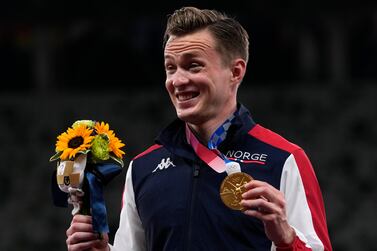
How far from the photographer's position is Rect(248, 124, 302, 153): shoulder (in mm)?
2994

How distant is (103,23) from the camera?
28.9ft

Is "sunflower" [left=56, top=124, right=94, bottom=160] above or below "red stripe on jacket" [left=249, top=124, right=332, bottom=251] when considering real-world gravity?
above

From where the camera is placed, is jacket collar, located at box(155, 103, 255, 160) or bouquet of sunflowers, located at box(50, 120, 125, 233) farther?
jacket collar, located at box(155, 103, 255, 160)

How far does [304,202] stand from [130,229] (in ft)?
1.96

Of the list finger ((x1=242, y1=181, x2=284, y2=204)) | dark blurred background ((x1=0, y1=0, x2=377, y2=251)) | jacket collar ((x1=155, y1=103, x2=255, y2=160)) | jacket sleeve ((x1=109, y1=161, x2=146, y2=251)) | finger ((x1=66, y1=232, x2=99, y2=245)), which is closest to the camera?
finger ((x1=242, y1=181, x2=284, y2=204))

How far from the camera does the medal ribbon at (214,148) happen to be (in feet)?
9.75

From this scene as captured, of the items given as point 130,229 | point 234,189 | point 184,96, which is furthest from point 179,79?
point 130,229

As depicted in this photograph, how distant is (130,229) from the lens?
10.3ft

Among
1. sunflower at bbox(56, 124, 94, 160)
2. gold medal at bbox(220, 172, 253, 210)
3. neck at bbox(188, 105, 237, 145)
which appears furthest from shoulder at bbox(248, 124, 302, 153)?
sunflower at bbox(56, 124, 94, 160)

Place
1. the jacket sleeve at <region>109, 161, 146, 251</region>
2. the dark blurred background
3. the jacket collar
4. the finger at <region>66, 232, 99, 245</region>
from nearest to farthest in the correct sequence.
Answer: the finger at <region>66, 232, 99, 245</region>, the jacket collar, the jacket sleeve at <region>109, 161, 146, 251</region>, the dark blurred background

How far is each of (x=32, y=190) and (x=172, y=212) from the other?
6.39 meters

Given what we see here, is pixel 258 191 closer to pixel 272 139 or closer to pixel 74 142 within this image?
pixel 272 139

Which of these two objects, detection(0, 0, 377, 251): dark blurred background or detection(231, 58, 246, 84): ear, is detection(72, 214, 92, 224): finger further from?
detection(0, 0, 377, 251): dark blurred background

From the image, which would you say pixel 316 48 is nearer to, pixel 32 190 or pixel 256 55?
pixel 256 55
